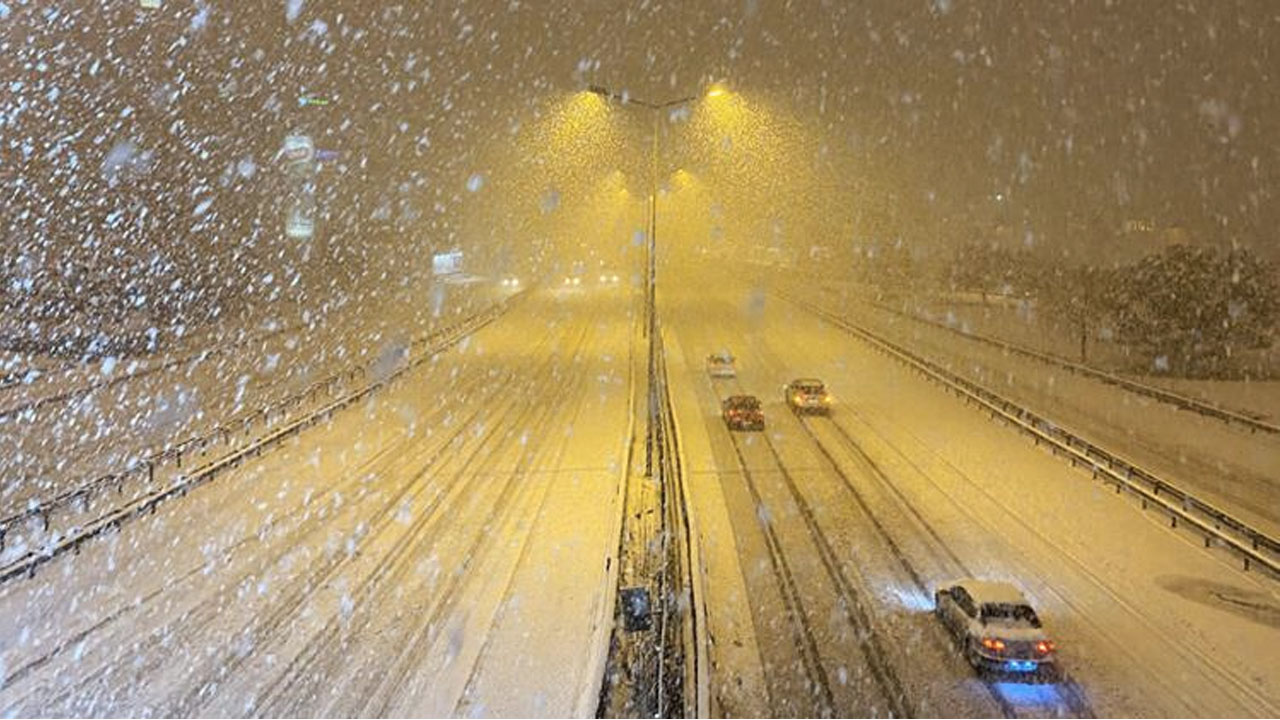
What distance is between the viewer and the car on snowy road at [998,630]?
12156 millimetres

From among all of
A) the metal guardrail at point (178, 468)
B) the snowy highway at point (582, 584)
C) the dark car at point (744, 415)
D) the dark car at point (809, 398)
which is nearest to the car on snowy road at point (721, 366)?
the dark car at point (809, 398)

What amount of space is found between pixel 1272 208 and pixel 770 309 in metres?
52.6

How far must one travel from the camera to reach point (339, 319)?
55.4m

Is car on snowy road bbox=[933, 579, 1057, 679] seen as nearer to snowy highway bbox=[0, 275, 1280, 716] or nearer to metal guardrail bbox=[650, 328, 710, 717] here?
snowy highway bbox=[0, 275, 1280, 716]

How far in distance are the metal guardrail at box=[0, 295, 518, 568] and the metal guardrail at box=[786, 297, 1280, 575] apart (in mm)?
18006

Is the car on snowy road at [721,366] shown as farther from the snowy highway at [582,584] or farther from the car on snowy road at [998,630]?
the car on snowy road at [998,630]

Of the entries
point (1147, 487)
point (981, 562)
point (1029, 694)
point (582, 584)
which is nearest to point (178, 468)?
point (582, 584)

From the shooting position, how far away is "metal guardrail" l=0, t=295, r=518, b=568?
632 inches

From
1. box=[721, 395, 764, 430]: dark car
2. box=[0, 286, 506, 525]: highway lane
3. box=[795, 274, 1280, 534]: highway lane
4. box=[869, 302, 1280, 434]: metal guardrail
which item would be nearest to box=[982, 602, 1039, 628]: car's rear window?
box=[795, 274, 1280, 534]: highway lane

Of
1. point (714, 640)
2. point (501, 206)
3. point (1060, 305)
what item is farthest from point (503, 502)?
point (501, 206)

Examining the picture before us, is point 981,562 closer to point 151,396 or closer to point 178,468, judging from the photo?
point 178,468

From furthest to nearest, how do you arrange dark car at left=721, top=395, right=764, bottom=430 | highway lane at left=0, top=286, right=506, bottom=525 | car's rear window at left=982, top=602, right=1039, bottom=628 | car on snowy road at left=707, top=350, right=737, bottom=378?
car on snowy road at left=707, top=350, right=737, bottom=378
dark car at left=721, top=395, right=764, bottom=430
highway lane at left=0, top=286, right=506, bottom=525
car's rear window at left=982, top=602, right=1039, bottom=628

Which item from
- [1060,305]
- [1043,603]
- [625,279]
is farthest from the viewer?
[625,279]

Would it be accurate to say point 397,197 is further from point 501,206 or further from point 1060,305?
point 1060,305
